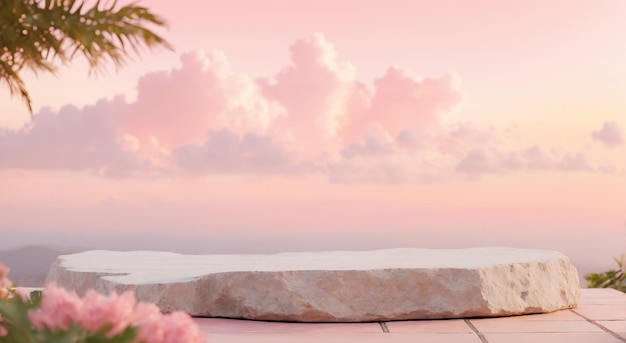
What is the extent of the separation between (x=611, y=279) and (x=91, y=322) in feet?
24.0

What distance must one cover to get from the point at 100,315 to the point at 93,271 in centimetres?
463

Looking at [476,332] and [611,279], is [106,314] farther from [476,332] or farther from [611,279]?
[611,279]

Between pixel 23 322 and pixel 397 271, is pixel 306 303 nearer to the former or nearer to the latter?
pixel 397 271

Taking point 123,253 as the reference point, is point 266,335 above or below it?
below

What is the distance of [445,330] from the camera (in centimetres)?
460

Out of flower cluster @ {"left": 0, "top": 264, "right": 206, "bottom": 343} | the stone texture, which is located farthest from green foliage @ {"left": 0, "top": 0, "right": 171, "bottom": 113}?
the stone texture

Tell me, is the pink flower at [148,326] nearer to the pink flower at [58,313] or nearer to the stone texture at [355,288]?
the pink flower at [58,313]

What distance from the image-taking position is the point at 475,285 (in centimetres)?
494

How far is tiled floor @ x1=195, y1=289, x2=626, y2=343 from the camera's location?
4312 mm

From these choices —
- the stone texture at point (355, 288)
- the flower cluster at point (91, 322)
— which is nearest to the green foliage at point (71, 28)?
the flower cluster at point (91, 322)

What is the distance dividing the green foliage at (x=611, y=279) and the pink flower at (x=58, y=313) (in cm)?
724

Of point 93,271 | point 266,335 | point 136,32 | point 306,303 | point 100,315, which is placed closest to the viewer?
point 100,315

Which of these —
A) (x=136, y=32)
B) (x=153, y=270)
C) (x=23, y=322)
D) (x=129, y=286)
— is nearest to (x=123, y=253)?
(x=153, y=270)

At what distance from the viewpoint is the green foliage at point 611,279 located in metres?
7.36
